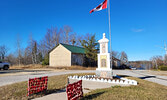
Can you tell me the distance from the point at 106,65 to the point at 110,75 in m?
1.03

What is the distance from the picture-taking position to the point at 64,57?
30.0 m

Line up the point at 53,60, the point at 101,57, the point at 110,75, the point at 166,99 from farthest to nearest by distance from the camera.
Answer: the point at 53,60, the point at 101,57, the point at 110,75, the point at 166,99

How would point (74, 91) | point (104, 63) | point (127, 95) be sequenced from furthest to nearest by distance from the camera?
point (104, 63) < point (127, 95) < point (74, 91)

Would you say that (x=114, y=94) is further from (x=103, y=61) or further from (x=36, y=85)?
(x=103, y=61)

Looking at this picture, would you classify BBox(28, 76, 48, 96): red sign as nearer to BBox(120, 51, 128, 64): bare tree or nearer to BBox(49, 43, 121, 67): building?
BBox(49, 43, 121, 67): building

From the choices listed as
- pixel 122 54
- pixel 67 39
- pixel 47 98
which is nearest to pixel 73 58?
pixel 67 39

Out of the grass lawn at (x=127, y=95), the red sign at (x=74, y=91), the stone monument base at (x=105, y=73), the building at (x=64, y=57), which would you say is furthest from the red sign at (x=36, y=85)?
the building at (x=64, y=57)

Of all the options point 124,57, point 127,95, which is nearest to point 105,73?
point 127,95

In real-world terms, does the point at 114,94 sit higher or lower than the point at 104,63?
lower

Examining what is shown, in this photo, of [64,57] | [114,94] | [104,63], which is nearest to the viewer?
[114,94]

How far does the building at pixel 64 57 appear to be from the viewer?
96.5ft

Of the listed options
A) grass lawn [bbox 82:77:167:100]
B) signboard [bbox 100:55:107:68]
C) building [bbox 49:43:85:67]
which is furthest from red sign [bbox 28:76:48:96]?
building [bbox 49:43:85:67]

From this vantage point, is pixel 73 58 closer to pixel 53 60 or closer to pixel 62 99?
pixel 53 60

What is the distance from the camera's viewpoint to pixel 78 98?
14.5ft
